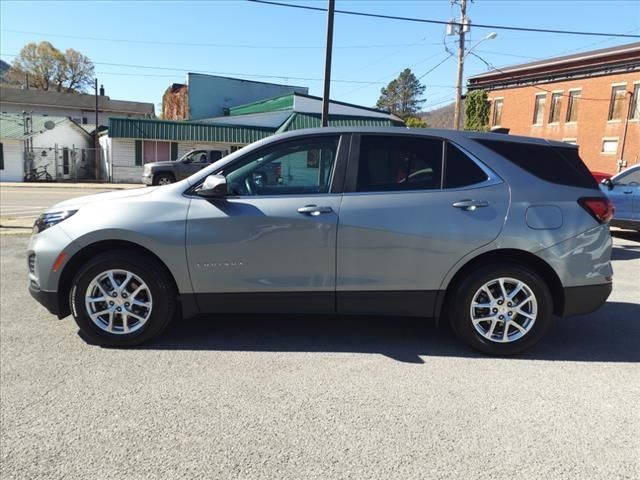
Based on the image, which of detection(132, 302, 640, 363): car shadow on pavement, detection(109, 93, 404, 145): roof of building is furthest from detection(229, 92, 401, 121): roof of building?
detection(132, 302, 640, 363): car shadow on pavement

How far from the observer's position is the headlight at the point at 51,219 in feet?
13.1

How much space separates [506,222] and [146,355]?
10.0ft

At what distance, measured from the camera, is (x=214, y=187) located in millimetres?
3738

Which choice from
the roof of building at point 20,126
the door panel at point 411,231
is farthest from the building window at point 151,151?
the door panel at point 411,231

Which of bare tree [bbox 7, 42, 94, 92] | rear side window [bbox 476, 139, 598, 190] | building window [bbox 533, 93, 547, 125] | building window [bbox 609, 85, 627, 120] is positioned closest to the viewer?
rear side window [bbox 476, 139, 598, 190]

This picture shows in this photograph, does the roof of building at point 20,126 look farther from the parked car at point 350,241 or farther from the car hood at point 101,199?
the parked car at point 350,241

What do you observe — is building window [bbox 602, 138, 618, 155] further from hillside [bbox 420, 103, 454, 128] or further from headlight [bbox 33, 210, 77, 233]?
hillside [bbox 420, 103, 454, 128]

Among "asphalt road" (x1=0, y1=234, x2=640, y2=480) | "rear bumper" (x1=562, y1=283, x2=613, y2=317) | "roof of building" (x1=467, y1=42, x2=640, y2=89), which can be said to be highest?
"roof of building" (x1=467, y1=42, x2=640, y2=89)

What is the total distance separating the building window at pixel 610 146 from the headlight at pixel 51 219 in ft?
120

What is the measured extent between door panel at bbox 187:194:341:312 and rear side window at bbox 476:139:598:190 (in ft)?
4.90

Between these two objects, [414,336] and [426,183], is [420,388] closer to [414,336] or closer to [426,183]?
[414,336]

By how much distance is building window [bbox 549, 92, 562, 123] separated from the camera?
36.4 metres

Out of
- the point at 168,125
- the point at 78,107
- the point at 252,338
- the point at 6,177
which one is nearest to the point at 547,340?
the point at 252,338

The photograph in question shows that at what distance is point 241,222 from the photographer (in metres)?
3.82
